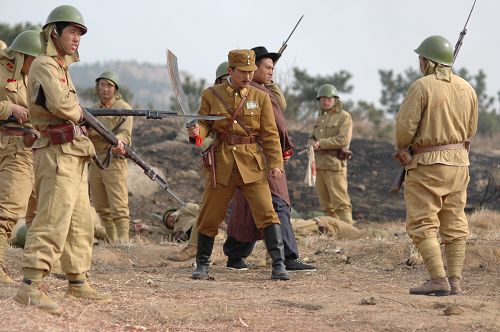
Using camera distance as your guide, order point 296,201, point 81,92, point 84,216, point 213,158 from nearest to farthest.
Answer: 1. point 84,216
2. point 213,158
3. point 296,201
4. point 81,92

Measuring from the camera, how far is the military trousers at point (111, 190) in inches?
444

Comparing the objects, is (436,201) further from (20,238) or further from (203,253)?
(20,238)

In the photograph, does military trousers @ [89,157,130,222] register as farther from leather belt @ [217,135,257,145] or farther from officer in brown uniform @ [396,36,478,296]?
officer in brown uniform @ [396,36,478,296]

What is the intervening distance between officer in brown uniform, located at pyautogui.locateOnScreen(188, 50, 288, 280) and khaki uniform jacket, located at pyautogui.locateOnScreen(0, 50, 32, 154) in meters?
1.52

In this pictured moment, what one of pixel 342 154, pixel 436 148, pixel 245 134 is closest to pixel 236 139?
pixel 245 134

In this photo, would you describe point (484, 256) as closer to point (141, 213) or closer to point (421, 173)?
point (421, 173)

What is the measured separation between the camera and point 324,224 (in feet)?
40.0

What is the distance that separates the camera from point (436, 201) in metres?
7.44

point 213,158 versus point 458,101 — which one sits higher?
point 458,101

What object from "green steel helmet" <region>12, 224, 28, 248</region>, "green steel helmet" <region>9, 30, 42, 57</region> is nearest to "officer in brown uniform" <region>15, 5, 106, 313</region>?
"green steel helmet" <region>9, 30, 42, 57</region>

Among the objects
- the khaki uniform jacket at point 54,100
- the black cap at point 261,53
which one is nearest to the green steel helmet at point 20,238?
the black cap at point 261,53

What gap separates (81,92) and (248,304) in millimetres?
17607

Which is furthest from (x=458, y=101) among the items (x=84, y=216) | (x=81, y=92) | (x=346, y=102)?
(x=346, y=102)

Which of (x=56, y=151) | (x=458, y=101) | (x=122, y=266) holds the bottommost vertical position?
A: (x=122, y=266)
